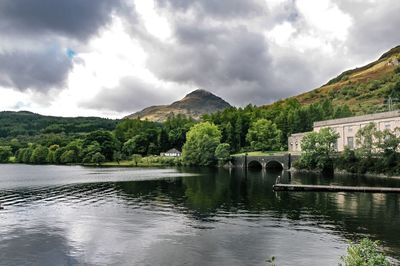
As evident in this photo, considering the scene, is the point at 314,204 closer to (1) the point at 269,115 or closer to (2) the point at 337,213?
(2) the point at 337,213

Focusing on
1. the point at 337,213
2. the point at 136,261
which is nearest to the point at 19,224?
the point at 136,261

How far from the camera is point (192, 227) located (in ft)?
117

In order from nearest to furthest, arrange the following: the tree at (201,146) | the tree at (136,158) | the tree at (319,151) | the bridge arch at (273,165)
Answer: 1. the tree at (319,151)
2. the bridge arch at (273,165)
3. the tree at (201,146)
4. the tree at (136,158)

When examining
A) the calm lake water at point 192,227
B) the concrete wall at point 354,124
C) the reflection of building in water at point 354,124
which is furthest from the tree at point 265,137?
the calm lake water at point 192,227

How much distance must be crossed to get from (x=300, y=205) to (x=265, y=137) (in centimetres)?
10039

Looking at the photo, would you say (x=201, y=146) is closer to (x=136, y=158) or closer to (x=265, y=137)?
(x=265, y=137)

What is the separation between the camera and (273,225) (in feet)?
119

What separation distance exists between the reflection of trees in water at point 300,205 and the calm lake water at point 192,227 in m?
0.11

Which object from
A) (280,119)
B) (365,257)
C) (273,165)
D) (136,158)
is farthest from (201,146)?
(365,257)

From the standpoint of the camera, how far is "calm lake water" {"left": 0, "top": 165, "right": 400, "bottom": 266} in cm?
2711

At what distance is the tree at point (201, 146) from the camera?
5561 inches

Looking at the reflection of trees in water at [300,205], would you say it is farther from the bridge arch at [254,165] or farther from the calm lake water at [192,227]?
the bridge arch at [254,165]

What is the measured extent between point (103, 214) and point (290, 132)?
118m

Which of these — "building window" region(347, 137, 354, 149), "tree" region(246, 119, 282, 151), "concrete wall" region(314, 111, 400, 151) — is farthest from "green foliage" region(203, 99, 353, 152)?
"building window" region(347, 137, 354, 149)
